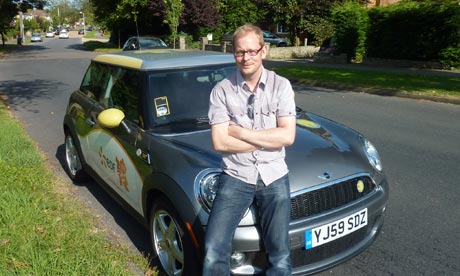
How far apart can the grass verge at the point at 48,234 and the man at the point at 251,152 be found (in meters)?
0.92

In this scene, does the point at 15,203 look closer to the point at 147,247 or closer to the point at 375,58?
the point at 147,247

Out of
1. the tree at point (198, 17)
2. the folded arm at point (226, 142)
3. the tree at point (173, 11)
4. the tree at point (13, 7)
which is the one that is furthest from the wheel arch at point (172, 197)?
the tree at point (13, 7)

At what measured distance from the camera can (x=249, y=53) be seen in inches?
94.7

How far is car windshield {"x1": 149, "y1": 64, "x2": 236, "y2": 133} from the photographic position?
11.4 ft

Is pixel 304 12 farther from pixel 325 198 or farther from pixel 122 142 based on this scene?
pixel 325 198

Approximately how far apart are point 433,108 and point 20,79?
1439 cm

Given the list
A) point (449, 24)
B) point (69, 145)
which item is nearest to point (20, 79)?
point (69, 145)

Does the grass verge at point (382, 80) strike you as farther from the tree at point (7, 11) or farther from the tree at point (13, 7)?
the tree at point (13, 7)

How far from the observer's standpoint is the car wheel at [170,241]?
2.72 m

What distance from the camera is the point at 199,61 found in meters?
3.84

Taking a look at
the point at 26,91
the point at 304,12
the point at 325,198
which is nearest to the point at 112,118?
the point at 325,198

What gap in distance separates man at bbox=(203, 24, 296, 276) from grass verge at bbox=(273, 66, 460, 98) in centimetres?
982

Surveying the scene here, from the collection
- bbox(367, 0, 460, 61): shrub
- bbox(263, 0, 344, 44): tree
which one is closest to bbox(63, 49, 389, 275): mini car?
bbox(367, 0, 460, 61): shrub

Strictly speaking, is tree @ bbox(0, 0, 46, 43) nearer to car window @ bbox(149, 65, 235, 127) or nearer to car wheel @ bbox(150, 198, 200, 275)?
car window @ bbox(149, 65, 235, 127)
